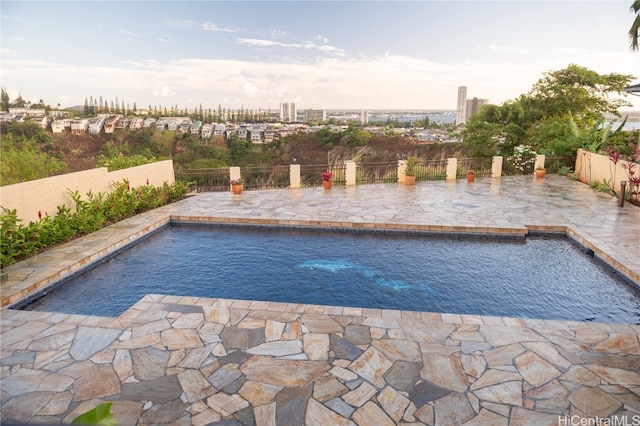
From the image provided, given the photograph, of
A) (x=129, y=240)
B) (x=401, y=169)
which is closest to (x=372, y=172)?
(x=401, y=169)

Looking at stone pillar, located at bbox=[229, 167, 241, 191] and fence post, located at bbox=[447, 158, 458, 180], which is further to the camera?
fence post, located at bbox=[447, 158, 458, 180]

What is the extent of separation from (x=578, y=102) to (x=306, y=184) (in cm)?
1585

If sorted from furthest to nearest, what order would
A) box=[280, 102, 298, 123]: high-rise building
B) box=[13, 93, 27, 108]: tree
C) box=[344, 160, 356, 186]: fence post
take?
1. box=[280, 102, 298, 123]: high-rise building
2. box=[13, 93, 27, 108]: tree
3. box=[344, 160, 356, 186]: fence post

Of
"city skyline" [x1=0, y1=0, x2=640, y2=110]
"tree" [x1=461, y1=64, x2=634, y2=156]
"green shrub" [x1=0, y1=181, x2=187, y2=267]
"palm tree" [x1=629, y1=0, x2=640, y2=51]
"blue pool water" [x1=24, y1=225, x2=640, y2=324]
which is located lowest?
"blue pool water" [x1=24, y1=225, x2=640, y2=324]

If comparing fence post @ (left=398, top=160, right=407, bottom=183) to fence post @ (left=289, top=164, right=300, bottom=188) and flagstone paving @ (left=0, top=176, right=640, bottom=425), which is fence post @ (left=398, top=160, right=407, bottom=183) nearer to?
fence post @ (left=289, top=164, right=300, bottom=188)

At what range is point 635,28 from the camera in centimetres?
1267

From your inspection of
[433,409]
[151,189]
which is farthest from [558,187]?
[151,189]

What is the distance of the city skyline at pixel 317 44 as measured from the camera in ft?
53.7

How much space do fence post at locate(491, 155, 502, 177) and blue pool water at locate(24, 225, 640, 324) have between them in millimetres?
8789

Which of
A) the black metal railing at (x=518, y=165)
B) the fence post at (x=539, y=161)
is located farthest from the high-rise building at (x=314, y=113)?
the fence post at (x=539, y=161)

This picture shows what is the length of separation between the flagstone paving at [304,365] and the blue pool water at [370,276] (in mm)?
542

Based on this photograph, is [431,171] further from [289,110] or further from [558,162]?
[289,110]

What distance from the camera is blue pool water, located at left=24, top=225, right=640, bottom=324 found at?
548 centimetres

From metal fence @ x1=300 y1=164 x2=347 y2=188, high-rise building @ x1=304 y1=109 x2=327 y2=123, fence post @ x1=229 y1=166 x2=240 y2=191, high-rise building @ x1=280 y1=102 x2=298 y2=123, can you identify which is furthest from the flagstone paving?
high-rise building @ x1=280 y1=102 x2=298 y2=123
